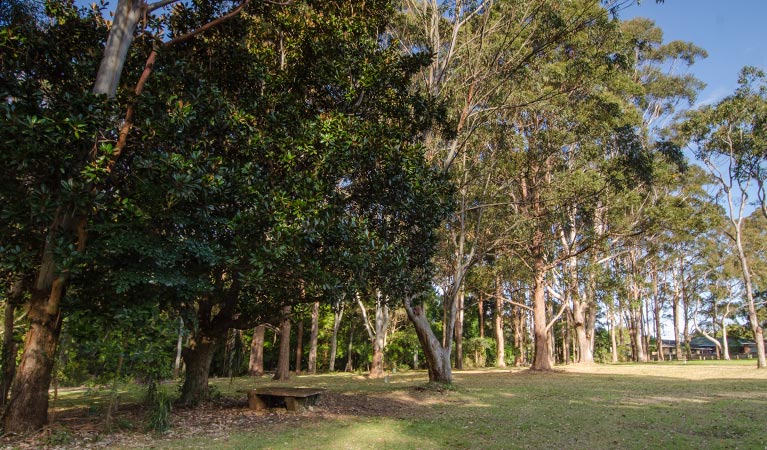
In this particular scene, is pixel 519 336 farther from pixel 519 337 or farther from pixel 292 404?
pixel 292 404

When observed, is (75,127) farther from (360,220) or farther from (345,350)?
(345,350)

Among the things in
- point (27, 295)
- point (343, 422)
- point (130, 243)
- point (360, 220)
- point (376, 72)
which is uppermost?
point (376, 72)

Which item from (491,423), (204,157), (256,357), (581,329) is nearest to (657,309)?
(581,329)

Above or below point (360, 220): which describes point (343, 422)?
below

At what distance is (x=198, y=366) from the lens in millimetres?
10266

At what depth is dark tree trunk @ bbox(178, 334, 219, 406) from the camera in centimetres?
1009

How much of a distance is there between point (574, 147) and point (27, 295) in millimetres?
21171

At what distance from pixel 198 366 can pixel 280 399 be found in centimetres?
191

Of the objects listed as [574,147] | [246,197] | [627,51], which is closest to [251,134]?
[246,197]

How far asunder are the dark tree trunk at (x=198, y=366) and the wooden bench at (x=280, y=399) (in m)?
1.10

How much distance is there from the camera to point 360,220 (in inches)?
342

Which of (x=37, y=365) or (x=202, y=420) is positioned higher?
(x=37, y=365)

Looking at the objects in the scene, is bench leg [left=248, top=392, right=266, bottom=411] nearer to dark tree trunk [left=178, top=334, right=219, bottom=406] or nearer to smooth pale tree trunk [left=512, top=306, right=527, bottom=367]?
dark tree trunk [left=178, top=334, right=219, bottom=406]

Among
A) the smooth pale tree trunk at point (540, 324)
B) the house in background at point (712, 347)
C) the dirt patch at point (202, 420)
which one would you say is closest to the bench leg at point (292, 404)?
the dirt patch at point (202, 420)
